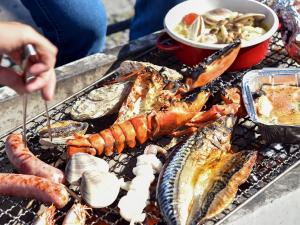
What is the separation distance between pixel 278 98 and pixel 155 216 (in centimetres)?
105

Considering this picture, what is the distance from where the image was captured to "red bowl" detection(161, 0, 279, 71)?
325 centimetres

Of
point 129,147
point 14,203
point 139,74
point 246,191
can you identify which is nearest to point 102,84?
point 139,74

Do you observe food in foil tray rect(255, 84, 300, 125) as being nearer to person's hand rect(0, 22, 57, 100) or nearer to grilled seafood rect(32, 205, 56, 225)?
grilled seafood rect(32, 205, 56, 225)

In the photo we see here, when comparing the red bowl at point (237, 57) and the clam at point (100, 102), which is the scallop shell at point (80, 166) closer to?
the clam at point (100, 102)

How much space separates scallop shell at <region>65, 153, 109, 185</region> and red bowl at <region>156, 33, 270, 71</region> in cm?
108

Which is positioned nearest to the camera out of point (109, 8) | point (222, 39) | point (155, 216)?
point (155, 216)

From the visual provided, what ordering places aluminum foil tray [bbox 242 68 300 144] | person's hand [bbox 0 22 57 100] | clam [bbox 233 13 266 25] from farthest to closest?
clam [bbox 233 13 266 25], aluminum foil tray [bbox 242 68 300 144], person's hand [bbox 0 22 57 100]

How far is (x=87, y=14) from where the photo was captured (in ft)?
12.9

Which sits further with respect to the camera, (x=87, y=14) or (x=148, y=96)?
(x=87, y=14)

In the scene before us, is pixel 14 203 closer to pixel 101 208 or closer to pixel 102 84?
pixel 101 208

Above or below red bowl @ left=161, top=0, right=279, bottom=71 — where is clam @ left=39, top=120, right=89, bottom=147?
below

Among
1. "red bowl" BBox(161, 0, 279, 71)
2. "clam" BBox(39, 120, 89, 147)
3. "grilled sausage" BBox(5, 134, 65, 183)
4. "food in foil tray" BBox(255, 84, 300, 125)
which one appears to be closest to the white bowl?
"red bowl" BBox(161, 0, 279, 71)

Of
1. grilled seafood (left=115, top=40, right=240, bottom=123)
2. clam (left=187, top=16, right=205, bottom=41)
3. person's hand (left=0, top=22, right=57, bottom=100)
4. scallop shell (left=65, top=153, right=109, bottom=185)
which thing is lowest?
scallop shell (left=65, top=153, right=109, bottom=185)

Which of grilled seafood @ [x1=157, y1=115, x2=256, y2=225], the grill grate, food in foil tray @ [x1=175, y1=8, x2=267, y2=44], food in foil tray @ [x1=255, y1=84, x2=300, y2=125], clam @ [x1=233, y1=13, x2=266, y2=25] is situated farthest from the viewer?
clam @ [x1=233, y1=13, x2=266, y2=25]
